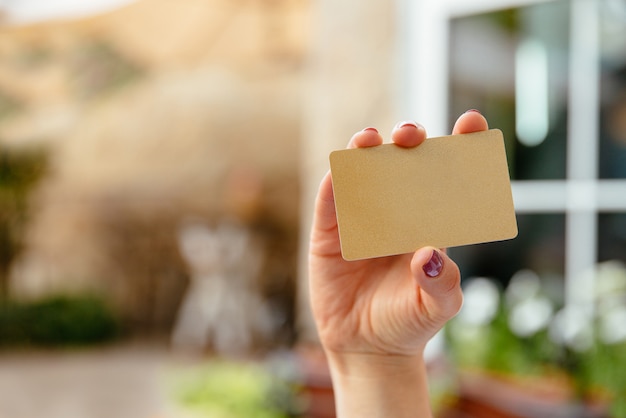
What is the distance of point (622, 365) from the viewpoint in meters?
2.29

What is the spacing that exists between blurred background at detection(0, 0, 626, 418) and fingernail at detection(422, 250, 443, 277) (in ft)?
4.96

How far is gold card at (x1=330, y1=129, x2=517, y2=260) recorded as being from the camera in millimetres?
733

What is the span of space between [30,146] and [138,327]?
216 cm

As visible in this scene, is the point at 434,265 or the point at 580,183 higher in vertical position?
the point at 434,265

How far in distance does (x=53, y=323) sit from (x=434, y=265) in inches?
252

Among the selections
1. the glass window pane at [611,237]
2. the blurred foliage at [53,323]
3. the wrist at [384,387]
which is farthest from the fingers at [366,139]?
the blurred foliage at [53,323]

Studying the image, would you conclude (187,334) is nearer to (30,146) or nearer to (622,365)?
(30,146)

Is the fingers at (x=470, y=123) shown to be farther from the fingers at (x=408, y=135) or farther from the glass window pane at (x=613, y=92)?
the glass window pane at (x=613, y=92)

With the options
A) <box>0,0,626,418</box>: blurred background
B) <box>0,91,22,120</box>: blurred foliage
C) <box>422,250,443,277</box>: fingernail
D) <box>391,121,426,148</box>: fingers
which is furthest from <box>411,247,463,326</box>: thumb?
<box>0,91,22,120</box>: blurred foliage

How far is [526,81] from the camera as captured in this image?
2990 mm

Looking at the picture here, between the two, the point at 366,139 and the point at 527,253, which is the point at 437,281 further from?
the point at 527,253

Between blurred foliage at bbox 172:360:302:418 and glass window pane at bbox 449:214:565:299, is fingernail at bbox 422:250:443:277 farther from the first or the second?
glass window pane at bbox 449:214:565:299

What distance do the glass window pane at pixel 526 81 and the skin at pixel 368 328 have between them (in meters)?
2.22

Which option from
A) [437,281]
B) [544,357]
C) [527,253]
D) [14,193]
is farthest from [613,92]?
[14,193]
